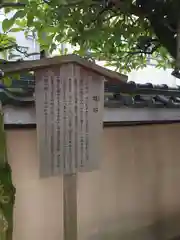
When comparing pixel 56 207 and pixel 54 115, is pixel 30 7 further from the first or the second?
pixel 56 207

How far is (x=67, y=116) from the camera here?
226cm

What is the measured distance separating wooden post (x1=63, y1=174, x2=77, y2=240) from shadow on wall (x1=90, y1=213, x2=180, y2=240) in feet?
3.36

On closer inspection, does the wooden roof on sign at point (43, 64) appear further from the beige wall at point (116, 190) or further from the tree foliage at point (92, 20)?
the beige wall at point (116, 190)

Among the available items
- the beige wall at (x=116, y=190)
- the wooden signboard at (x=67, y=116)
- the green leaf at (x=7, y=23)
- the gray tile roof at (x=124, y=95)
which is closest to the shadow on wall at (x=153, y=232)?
the beige wall at (x=116, y=190)

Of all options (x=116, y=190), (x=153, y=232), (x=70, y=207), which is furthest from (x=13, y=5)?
(x=153, y=232)

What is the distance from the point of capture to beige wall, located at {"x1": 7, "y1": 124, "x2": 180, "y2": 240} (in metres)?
2.88

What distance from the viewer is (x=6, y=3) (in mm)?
2135

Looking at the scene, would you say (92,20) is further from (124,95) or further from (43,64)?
(124,95)

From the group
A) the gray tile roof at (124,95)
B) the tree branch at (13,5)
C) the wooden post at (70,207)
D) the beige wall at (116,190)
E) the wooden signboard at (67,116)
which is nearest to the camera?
the tree branch at (13,5)

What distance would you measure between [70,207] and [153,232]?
1861 mm

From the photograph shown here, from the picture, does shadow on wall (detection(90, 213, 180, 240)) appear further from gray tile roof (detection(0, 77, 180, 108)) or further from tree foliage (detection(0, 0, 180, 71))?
tree foliage (detection(0, 0, 180, 71))

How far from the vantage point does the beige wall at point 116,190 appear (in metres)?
2.88

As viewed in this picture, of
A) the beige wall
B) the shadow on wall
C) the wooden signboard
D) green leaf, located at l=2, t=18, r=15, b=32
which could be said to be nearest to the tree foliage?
green leaf, located at l=2, t=18, r=15, b=32

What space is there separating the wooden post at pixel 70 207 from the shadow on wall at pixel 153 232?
1023 millimetres
